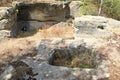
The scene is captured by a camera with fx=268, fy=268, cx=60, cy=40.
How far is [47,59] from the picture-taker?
871 centimetres

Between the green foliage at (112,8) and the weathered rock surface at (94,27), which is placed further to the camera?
the green foliage at (112,8)

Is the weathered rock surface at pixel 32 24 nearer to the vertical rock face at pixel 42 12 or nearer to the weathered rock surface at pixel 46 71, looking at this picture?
the vertical rock face at pixel 42 12

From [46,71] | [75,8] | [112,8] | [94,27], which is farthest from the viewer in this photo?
[75,8]

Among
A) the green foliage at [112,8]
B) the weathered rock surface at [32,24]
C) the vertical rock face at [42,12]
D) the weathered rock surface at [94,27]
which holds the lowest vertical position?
the weathered rock surface at [32,24]

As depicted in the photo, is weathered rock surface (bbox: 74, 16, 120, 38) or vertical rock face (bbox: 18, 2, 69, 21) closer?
weathered rock surface (bbox: 74, 16, 120, 38)

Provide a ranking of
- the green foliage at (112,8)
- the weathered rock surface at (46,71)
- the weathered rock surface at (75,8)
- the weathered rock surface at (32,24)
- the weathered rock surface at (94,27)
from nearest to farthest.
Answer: the weathered rock surface at (46,71), the weathered rock surface at (94,27), the green foliage at (112,8), the weathered rock surface at (75,8), the weathered rock surface at (32,24)

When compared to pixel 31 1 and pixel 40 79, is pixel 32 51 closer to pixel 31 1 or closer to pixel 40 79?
pixel 40 79

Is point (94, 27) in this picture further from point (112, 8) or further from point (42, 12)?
point (42, 12)

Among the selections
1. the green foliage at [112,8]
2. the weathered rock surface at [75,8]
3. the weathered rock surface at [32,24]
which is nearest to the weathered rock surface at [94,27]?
the green foliage at [112,8]

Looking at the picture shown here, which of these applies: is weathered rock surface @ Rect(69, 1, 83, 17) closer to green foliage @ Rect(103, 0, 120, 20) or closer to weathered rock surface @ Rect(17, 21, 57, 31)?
green foliage @ Rect(103, 0, 120, 20)

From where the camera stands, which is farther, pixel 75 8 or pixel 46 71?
pixel 75 8

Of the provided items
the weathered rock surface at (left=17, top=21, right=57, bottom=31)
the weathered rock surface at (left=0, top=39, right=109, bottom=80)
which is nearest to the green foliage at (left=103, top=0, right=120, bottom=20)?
the weathered rock surface at (left=17, top=21, right=57, bottom=31)

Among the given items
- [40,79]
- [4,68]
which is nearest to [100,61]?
[40,79]

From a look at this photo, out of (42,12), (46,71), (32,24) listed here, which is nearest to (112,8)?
(42,12)
